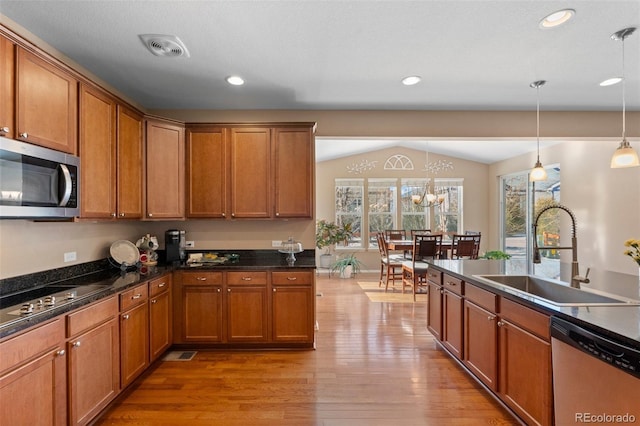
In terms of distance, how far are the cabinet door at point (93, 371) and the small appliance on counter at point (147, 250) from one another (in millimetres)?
1033

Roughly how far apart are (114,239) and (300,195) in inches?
78.6

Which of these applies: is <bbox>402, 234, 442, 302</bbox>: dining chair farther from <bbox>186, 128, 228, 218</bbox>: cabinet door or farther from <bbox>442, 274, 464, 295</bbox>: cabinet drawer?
<bbox>186, 128, 228, 218</bbox>: cabinet door

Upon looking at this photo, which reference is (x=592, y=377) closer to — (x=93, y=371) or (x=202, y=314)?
(x=93, y=371)

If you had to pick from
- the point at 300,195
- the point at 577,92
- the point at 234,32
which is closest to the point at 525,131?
the point at 577,92

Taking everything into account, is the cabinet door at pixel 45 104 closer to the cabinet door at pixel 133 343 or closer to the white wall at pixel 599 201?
the cabinet door at pixel 133 343

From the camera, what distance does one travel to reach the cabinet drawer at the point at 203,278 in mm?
3203

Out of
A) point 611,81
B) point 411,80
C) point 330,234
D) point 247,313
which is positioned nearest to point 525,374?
point 247,313

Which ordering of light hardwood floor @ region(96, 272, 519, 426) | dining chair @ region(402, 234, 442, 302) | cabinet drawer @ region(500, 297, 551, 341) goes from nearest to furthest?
cabinet drawer @ region(500, 297, 551, 341) → light hardwood floor @ region(96, 272, 519, 426) → dining chair @ region(402, 234, 442, 302)

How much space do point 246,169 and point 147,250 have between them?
4.48ft

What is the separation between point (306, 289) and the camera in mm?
3240

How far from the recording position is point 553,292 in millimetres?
2289

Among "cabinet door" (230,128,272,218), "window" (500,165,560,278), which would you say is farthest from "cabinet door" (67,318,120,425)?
"window" (500,165,560,278)

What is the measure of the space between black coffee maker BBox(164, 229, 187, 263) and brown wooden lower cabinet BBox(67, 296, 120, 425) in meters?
1.26

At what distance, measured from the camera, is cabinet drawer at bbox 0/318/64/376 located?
1.43 meters
